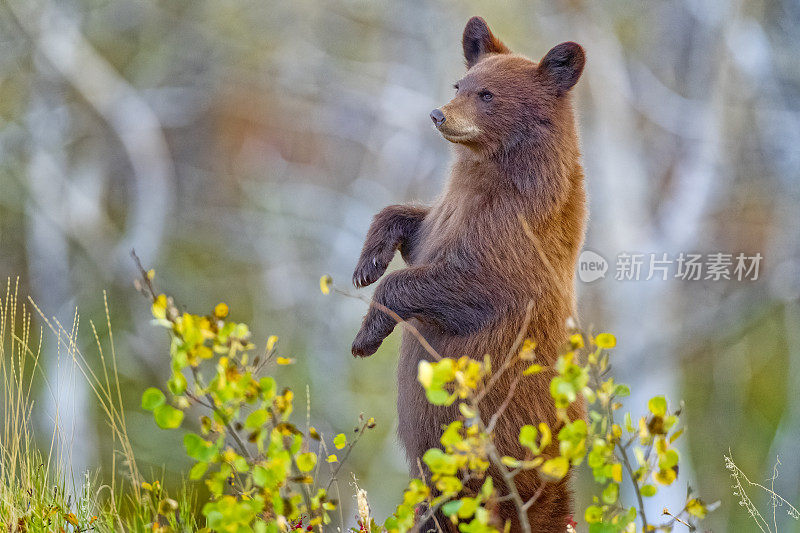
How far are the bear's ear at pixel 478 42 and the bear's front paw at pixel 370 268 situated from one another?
0.61 m

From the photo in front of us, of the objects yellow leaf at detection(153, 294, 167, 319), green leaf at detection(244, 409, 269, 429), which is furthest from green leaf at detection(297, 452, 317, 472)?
yellow leaf at detection(153, 294, 167, 319)

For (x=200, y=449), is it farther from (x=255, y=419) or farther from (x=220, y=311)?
(x=220, y=311)

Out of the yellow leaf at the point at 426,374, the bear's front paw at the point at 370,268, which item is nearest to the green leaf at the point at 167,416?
the yellow leaf at the point at 426,374

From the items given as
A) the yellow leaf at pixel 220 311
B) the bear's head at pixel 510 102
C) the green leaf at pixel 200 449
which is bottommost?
the green leaf at pixel 200 449

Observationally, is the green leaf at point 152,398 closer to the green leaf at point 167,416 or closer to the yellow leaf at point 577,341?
the green leaf at point 167,416

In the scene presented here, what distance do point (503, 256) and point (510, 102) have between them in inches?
15.4

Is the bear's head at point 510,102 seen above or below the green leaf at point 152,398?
above

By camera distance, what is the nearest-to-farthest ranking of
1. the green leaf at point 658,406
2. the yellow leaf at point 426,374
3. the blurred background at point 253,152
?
1. the yellow leaf at point 426,374
2. the green leaf at point 658,406
3. the blurred background at point 253,152

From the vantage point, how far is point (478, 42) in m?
2.12

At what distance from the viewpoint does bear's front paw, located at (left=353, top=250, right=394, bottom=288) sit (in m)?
2.02

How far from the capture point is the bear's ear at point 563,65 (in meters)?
1.91

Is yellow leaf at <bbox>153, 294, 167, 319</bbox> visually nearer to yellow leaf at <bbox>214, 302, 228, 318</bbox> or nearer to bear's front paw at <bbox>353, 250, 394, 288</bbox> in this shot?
yellow leaf at <bbox>214, 302, 228, 318</bbox>

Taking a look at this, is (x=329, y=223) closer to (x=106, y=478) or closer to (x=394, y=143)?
(x=394, y=143)

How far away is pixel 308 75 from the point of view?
161 inches
